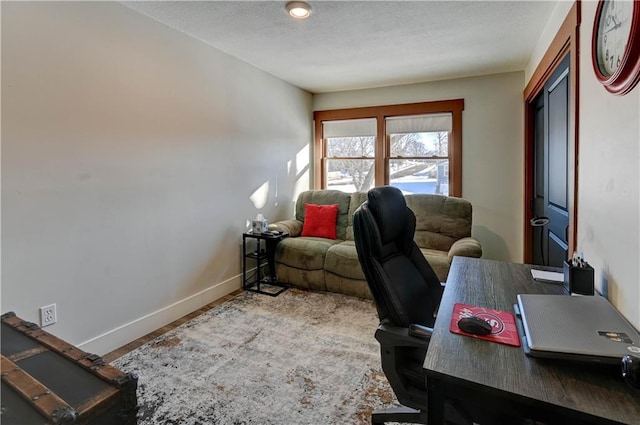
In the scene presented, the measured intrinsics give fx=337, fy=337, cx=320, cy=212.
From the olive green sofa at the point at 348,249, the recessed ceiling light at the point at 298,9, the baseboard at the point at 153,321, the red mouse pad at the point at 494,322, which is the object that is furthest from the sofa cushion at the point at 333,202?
the red mouse pad at the point at 494,322

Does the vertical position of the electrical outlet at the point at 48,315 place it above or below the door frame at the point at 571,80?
below

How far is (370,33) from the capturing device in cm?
279

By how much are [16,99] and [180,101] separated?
3.79ft

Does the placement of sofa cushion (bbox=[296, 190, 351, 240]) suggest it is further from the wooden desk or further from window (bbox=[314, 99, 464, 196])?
the wooden desk

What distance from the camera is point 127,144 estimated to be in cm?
244

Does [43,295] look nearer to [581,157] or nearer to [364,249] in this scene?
[364,249]

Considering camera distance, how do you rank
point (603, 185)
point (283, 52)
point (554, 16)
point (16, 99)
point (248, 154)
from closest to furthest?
1. point (603, 185)
2. point (16, 99)
3. point (554, 16)
4. point (283, 52)
5. point (248, 154)

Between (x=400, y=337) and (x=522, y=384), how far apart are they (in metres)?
0.52

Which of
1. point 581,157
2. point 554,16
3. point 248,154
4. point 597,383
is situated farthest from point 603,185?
point 248,154

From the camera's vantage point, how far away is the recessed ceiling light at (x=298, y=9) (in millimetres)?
2268

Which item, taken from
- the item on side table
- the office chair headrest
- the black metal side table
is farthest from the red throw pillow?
the office chair headrest

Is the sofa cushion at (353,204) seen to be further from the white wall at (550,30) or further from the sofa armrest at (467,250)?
the white wall at (550,30)

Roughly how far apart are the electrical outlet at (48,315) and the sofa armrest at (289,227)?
6.72 feet

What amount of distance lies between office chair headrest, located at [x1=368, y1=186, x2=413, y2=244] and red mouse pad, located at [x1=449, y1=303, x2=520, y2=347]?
0.47 m
